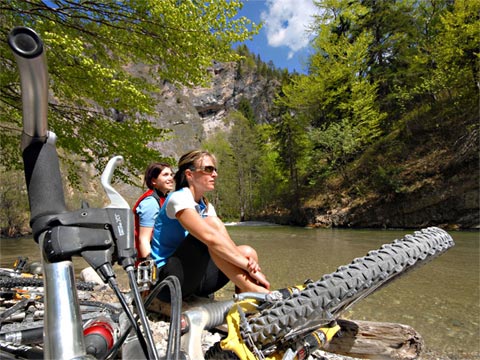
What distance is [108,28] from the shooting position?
17.5 ft

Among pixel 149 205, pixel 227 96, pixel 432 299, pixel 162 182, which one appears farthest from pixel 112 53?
pixel 227 96

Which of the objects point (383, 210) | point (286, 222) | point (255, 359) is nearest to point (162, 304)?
point (255, 359)

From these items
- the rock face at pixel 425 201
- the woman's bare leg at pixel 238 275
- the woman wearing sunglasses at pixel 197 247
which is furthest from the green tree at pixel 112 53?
the woman's bare leg at pixel 238 275

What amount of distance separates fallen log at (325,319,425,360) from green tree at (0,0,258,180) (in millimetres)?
4914

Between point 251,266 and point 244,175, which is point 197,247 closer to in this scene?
point 251,266

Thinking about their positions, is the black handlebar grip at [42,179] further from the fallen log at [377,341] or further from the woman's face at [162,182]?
the woman's face at [162,182]

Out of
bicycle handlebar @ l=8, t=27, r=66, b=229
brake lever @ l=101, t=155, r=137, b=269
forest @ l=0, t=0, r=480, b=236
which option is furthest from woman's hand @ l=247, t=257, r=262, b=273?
forest @ l=0, t=0, r=480, b=236

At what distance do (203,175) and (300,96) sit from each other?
23125mm

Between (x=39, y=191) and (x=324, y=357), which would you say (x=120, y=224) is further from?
(x=324, y=357)

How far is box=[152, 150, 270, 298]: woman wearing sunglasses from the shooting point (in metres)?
1.92

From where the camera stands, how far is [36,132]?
63cm

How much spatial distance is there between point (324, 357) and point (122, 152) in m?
5.49

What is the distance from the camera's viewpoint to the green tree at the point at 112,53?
500cm

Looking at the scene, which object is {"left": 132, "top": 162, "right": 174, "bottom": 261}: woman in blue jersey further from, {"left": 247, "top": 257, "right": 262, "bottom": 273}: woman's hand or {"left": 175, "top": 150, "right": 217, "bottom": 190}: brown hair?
{"left": 247, "top": 257, "right": 262, "bottom": 273}: woman's hand
